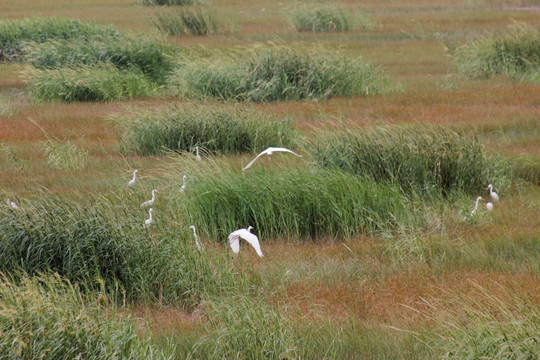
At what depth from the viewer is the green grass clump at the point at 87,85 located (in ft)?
49.3

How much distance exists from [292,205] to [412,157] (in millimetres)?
1628

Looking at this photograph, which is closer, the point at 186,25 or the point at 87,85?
the point at 87,85

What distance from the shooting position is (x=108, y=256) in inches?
216

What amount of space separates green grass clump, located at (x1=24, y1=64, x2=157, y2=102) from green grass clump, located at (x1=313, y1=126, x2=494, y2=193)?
7.72m

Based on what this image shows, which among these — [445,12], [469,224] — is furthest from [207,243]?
[445,12]

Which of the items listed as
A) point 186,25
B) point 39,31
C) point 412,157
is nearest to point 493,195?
point 412,157

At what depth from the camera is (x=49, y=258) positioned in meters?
5.39

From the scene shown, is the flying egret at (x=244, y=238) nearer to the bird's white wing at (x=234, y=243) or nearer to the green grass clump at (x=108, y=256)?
the bird's white wing at (x=234, y=243)

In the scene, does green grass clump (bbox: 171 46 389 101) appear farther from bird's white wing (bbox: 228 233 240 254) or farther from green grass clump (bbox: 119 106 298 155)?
bird's white wing (bbox: 228 233 240 254)

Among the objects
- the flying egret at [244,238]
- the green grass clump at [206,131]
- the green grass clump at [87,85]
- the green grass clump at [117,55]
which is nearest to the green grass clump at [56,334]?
the flying egret at [244,238]

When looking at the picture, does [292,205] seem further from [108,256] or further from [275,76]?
[275,76]

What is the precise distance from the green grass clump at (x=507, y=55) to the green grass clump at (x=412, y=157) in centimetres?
810

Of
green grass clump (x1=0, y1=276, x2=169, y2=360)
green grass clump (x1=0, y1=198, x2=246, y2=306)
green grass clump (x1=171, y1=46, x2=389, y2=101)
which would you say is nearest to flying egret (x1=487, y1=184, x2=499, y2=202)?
green grass clump (x1=0, y1=198, x2=246, y2=306)

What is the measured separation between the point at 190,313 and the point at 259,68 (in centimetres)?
968
